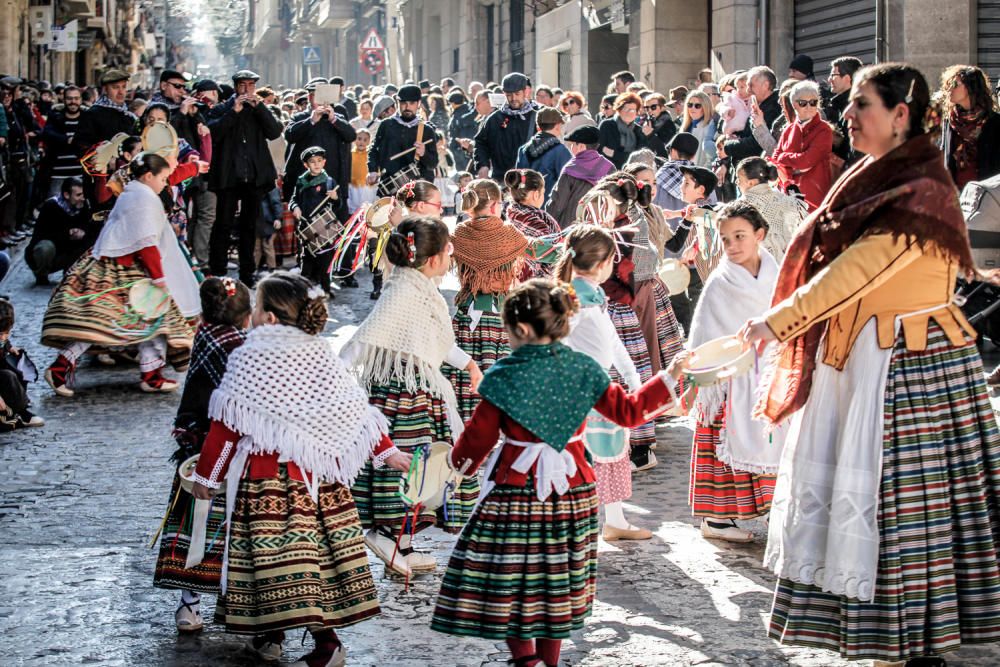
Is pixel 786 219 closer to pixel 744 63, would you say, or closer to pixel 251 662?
pixel 251 662

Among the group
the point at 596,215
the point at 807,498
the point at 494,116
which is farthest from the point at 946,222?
the point at 494,116

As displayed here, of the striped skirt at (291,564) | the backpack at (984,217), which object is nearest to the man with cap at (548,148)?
the backpack at (984,217)

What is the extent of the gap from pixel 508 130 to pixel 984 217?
5716 mm

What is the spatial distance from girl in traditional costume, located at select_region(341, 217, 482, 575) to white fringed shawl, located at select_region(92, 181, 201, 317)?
13.8ft

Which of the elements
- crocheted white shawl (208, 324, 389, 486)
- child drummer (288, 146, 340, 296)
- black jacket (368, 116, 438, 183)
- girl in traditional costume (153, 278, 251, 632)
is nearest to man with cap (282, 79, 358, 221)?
black jacket (368, 116, 438, 183)

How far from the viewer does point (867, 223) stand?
14.9 ft

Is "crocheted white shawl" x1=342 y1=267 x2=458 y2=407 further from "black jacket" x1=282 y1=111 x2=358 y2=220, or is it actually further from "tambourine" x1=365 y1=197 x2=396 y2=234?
"black jacket" x1=282 y1=111 x2=358 y2=220

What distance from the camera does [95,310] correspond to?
1002 centimetres

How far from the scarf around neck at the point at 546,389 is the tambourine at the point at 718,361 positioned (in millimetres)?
318

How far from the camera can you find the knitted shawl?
7.46m

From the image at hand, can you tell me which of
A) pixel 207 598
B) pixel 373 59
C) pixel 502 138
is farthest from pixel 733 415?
pixel 373 59

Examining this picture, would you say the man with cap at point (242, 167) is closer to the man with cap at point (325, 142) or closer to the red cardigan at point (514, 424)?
the man with cap at point (325, 142)

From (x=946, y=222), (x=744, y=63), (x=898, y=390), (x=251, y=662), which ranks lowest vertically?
(x=251, y=662)

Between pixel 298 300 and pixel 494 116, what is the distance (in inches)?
385
